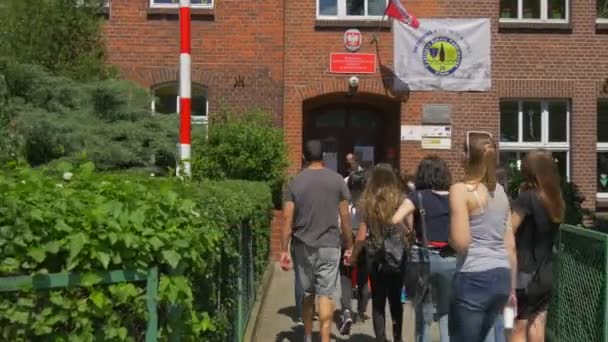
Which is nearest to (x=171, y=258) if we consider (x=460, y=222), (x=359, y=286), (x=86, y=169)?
(x=86, y=169)

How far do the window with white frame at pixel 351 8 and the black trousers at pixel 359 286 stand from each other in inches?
271

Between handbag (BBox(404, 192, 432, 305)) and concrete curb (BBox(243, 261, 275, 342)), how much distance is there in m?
1.57

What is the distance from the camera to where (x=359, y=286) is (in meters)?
8.96

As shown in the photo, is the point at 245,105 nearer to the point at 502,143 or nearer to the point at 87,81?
the point at 87,81

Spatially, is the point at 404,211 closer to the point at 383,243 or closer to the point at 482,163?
the point at 383,243

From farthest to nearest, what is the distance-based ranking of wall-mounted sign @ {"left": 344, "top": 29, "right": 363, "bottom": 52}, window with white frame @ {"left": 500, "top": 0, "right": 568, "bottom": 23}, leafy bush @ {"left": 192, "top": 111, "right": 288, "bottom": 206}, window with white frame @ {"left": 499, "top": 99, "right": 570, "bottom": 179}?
window with white frame @ {"left": 499, "top": 99, "right": 570, "bottom": 179}, window with white frame @ {"left": 500, "top": 0, "right": 568, "bottom": 23}, wall-mounted sign @ {"left": 344, "top": 29, "right": 363, "bottom": 52}, leafy bush @ {"left": 192, "top": 111, "right": 288, "bottom": 206}

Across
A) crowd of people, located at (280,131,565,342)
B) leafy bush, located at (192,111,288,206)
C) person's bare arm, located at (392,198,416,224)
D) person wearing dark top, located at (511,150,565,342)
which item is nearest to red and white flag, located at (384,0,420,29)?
leafy bush, located at (192,111,288,206)

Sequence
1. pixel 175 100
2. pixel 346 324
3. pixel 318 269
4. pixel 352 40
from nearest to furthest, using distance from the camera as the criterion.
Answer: pixel 318 269 → pixel 346 324 → pixel 352 40 → pixel 175 100

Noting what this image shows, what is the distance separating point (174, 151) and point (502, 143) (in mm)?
6505

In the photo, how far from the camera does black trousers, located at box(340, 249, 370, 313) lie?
28.4 feet

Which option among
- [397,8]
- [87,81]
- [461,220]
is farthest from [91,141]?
[461,220]

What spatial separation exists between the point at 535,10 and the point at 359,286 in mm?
8447

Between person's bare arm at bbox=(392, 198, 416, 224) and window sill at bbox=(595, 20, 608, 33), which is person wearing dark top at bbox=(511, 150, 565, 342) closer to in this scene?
person's bare arm at bbox=(392, 198, 416, 224)

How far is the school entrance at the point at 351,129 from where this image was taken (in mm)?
16000
